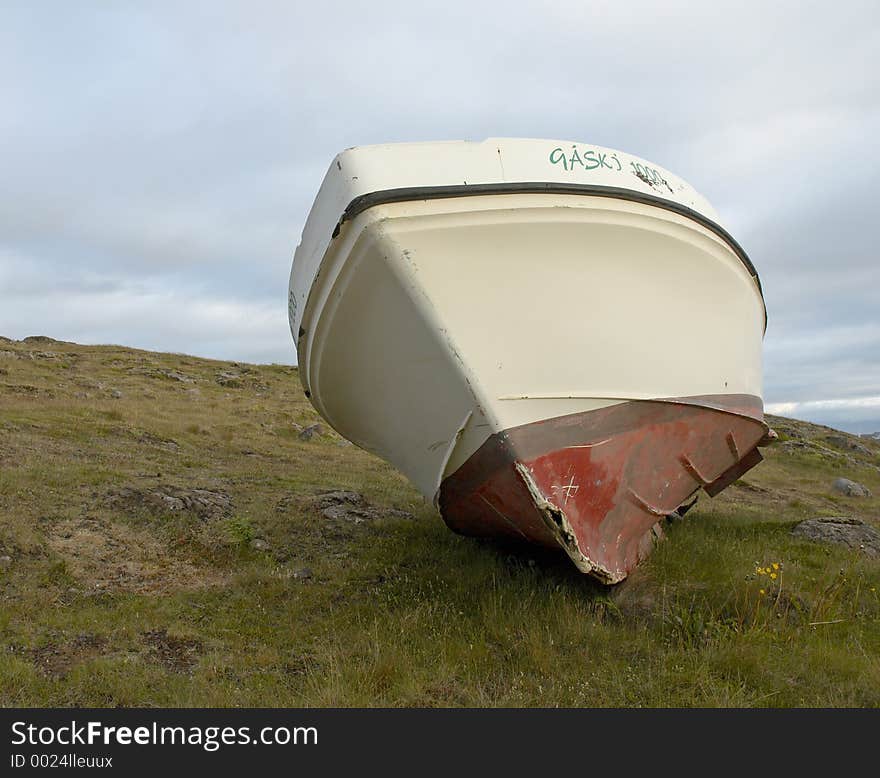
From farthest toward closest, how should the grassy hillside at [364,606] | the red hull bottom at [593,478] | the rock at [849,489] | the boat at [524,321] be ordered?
the rock at [849,489] < the red hull bottom at [593,478] < the boat at [524,321] < the grassy hillside at [364,606]

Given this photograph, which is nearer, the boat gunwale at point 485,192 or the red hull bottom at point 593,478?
the boat gunwale at point 485,192

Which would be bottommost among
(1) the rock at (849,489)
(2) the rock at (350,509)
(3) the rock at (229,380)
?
(2) the rock at (350,509)

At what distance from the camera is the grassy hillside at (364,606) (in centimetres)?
363

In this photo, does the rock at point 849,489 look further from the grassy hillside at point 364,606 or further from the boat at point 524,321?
the boat at point 524,321

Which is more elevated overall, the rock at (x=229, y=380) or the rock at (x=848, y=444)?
the rock at (x=229, y=380)

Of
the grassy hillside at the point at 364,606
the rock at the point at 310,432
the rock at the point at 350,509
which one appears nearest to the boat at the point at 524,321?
the grassy hillside at the point at 364,606

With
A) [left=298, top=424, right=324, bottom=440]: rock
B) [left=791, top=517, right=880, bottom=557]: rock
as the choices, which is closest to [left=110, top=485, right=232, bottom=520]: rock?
[left=791, top=517, right=880, bottom=557]: rock

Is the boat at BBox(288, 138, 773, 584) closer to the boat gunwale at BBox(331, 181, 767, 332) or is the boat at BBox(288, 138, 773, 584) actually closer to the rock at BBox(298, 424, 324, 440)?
the boat gunwale at BBox(331, 181, 767, 332)

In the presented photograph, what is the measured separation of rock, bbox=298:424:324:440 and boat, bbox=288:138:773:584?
31.8 feet

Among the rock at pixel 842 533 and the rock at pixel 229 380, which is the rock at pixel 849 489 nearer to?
the rock at pixel 842 533

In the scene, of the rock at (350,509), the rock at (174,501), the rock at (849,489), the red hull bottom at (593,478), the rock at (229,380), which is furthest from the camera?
the rock at (229,380)

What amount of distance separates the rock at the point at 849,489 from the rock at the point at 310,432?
11.1 metres
